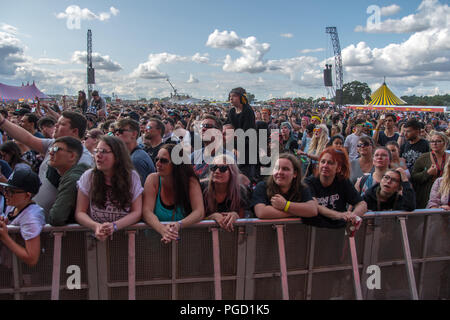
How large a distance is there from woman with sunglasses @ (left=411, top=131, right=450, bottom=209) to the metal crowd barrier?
0.97 meters

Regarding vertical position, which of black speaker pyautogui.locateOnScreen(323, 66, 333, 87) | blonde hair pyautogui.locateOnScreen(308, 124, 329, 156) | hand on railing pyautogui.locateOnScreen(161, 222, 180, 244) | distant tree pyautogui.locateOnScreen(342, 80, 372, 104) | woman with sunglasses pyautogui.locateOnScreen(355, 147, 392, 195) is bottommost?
hand on railing pyautogui.locateOnScreen(161, 222, 180, 244)

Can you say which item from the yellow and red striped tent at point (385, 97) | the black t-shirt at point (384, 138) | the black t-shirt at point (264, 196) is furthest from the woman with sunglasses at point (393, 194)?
the yellow and red striped tent at point (385, 97)

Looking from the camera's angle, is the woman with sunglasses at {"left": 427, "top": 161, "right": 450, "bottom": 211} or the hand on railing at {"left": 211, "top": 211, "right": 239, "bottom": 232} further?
the woman with sunglasses at {"left": 427, "top": 161, "right": 450, "bottom": 211}

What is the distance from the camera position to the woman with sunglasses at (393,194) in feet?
9.65

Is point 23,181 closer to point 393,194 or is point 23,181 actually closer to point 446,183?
point 393,194

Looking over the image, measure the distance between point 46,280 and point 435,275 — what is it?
362 centimetres

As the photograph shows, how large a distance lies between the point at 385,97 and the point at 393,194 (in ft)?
145

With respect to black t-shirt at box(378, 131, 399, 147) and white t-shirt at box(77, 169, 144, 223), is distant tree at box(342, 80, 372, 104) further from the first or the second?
white t-shirt at box(77, 169, 144, 223)

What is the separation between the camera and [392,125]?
255 inches

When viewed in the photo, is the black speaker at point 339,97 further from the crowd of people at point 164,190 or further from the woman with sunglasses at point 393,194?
the woman with sunglasses at point 393,194

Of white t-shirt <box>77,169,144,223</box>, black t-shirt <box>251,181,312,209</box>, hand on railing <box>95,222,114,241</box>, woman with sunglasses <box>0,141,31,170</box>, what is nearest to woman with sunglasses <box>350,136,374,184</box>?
black t-shirt <box>251,181,312,209</box>

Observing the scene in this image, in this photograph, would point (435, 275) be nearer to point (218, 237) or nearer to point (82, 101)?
point (218, 237)

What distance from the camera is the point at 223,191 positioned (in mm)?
2889

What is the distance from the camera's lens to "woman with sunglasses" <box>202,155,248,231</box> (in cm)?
279
